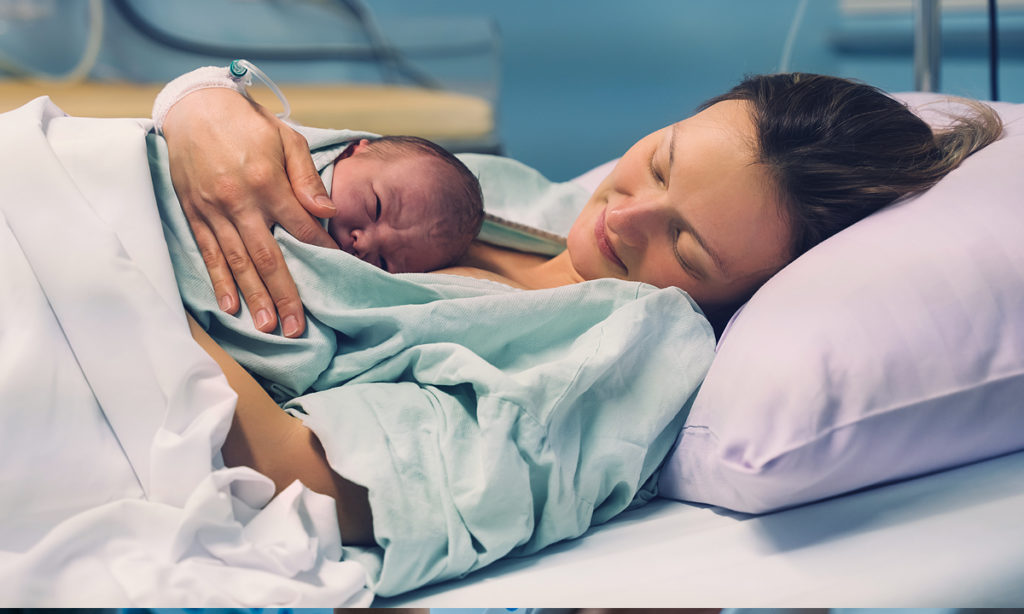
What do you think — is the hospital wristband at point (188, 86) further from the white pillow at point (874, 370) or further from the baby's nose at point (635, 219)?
the white pillow at point (874, 370)

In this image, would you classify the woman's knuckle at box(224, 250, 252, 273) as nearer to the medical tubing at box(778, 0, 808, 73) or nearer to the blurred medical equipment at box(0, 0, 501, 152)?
the blurred medical equipment at box(0, 0, 501, 152)

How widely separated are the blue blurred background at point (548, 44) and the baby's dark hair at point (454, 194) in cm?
120

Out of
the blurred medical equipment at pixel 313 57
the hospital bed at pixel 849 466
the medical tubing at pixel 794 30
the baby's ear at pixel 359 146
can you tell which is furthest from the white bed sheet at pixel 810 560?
the medical tubing at pixel 794 30

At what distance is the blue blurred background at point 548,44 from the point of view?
2191 millimetres

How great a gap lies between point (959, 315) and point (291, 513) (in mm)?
558

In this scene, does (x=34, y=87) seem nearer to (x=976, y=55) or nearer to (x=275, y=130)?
(x=275, y=130)

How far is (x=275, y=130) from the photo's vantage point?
0.86 m

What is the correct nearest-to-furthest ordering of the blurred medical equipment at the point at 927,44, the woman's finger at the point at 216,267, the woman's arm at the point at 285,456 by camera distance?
1. the woman's arm at the point at 285,456
2. the woman's finger at the point at 216,267
3. the blurred medical equipment at the point at 927,44

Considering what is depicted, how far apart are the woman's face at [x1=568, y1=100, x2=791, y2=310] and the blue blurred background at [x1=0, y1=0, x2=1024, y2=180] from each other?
1.25 meters

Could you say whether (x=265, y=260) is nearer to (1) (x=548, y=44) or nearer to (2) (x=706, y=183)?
(2) (x=706, y=183)

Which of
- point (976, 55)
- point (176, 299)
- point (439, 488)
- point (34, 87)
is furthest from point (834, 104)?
point (34, 87)

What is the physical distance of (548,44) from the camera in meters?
2.31

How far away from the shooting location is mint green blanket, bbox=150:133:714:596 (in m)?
0.63

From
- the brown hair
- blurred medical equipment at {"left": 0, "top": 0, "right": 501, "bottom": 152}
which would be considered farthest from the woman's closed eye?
blurred medical equipment at {"left": 0, "top": 0, "right": 501, "bottom": 152}
